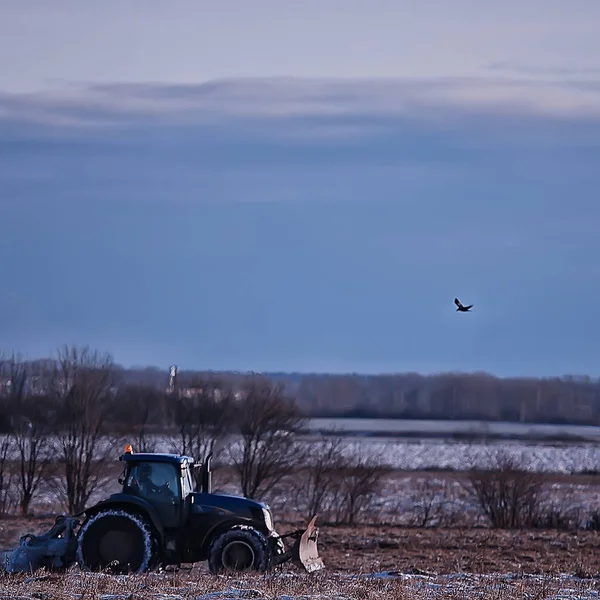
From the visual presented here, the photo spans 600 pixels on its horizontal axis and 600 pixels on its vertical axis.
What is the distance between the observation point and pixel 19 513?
120ft

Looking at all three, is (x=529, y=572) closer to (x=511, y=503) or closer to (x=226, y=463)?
(x=511, y=503)

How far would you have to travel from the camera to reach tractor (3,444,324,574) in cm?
1709

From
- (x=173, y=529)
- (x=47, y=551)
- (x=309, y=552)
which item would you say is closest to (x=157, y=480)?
(x=173, y=529)

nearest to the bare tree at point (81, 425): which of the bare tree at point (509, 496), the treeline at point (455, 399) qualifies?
the bare tree at point (509, 496)

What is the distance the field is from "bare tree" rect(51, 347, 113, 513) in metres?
1.64

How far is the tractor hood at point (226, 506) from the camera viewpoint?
703 inches

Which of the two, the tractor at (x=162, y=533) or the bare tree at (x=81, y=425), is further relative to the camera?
the bare tree at (x=81, y=425)

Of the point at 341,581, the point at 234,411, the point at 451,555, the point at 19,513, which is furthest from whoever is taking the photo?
the point at 234,411

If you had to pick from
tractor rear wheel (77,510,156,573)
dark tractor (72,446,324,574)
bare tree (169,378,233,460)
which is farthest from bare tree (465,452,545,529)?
tractor rear wheel (77,510,156,573)

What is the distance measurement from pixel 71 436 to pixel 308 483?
336 inches

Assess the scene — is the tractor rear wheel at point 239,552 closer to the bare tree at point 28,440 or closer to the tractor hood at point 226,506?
the tractor hood at point 226,506

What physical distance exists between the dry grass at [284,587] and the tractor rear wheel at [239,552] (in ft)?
3.22

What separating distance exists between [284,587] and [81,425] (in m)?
26.6

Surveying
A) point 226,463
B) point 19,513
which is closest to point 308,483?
point 226,463
